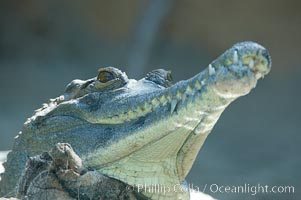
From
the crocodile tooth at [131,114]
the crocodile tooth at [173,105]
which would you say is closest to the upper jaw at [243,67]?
the crocodile tooth at [173,105]

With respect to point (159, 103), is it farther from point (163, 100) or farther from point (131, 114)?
point (131, 114)

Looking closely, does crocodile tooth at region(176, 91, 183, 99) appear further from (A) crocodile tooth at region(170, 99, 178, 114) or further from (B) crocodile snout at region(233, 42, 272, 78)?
(B) crocodile snout at region(233, 42, 272, 78)

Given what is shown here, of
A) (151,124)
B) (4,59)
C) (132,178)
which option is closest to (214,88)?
(151,124)

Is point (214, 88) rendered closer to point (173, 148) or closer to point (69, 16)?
point (173, 148)

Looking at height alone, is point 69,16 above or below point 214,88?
above

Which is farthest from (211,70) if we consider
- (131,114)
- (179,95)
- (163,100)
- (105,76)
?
(105,76)

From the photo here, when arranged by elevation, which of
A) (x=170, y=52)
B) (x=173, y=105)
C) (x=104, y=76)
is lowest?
(x=173, y=105)
